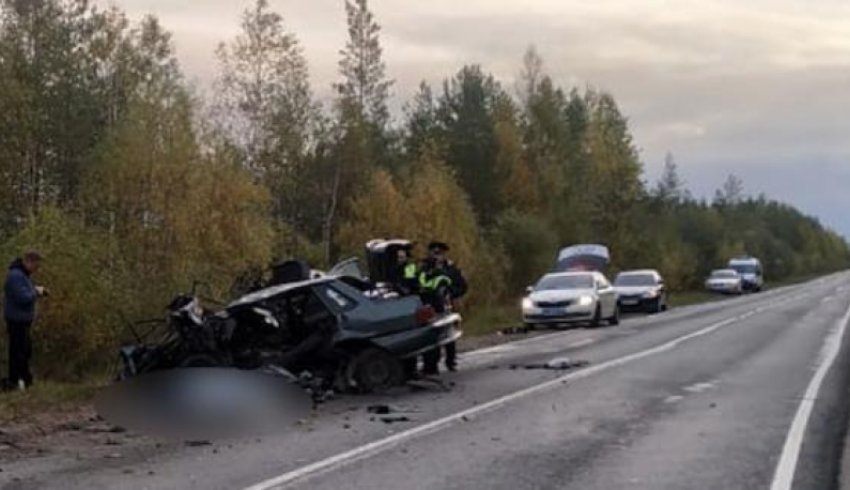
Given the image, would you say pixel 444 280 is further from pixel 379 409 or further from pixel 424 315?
pixel 379 409

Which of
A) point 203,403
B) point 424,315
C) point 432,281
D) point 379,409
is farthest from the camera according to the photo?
point 432,281

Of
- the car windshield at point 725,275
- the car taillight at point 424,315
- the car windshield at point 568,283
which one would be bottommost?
the car windshield at point 725,275

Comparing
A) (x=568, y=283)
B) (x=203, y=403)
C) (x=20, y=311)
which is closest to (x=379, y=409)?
(x=203, y=403)

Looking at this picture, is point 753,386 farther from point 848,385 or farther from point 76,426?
point 76,426

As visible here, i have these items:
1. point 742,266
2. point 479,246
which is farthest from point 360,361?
point 742,266

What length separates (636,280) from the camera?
43.7m

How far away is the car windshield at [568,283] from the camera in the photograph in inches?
1280

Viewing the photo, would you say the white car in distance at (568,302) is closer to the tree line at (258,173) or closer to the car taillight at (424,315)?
the tree line at (258,173)

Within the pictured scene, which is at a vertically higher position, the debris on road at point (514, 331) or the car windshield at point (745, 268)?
the car windshield at point (745, 268)

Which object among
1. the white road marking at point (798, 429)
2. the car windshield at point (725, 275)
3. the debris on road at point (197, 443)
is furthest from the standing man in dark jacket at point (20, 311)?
the car windshield at point (725, 275)

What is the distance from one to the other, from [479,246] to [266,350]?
109ft

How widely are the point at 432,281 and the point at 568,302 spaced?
568 inches

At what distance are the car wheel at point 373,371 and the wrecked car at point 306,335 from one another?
0.01 meters

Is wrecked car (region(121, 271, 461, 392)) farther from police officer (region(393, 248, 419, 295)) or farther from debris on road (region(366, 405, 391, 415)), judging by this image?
police officer (region(393, 248, 419, 295))
